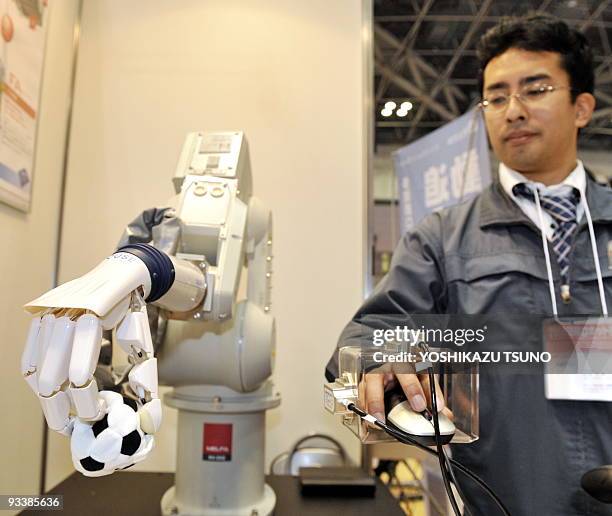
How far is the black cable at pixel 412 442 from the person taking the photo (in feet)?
1.58

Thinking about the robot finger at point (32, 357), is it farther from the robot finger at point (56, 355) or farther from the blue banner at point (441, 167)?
the blue banner at point (441, 167)

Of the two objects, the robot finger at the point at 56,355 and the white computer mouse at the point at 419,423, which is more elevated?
the robot finger at the point at 56,355

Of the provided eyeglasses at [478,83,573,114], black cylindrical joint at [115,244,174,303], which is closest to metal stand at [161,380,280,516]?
black cylindrical joint at [115,244,174,303]

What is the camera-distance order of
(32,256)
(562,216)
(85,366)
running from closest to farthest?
(85,366), (562,216), (32,256)

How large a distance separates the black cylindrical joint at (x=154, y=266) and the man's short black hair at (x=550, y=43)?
99 centimetres

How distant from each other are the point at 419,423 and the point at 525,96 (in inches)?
33.6

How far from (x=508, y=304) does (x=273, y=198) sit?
3.26 feet

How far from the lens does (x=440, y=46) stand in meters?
1.81

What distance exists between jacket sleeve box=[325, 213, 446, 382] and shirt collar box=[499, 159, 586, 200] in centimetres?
17

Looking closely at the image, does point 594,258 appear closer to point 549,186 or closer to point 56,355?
point 549,186

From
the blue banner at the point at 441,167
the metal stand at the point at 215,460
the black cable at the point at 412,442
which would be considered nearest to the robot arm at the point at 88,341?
the black cable at the point at 412,442

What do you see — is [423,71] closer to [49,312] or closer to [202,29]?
[202,29]

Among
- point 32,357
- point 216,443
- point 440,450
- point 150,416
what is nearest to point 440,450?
point 440,450

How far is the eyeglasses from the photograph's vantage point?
1022mm
